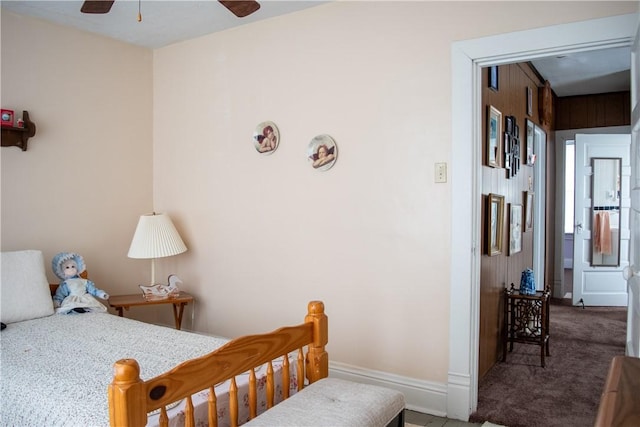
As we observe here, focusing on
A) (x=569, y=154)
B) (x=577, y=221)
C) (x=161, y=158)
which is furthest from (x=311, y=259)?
(x=569, y=154)

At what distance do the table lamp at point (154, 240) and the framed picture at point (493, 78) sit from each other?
251 centimetres

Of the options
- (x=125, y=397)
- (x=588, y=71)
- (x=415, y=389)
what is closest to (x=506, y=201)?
(x=415, y=389)

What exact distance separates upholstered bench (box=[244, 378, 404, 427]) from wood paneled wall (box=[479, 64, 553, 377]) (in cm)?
157

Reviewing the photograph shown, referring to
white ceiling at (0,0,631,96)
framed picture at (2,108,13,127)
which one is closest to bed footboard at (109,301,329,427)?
white ceiling at (0,0,631,96)

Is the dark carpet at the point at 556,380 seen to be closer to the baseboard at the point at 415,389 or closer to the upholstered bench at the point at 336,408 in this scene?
the baseboard at the point at 415,389

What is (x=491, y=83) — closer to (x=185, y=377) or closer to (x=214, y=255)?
(x=214, y=255)

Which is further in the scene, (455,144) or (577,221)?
(577,221)

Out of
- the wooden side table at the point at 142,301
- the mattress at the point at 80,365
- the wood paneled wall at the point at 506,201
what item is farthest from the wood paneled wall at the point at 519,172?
the wooden side table at the point at 142,301

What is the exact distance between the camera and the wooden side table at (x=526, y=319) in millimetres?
3760

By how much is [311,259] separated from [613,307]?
14.6ft

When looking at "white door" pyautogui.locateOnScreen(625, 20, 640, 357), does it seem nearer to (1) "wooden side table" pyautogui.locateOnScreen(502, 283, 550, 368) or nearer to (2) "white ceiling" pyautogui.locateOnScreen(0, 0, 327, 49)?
(1) "wooden side table" pyautogui.locateOnScreen(502, 283, 550, 368)

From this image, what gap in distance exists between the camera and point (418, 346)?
9.47ft

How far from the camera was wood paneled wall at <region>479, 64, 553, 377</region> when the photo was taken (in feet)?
10.9

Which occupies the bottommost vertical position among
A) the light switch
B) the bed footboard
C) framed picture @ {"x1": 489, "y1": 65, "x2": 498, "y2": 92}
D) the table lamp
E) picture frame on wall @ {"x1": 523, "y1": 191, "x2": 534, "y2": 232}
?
the bed footboard
